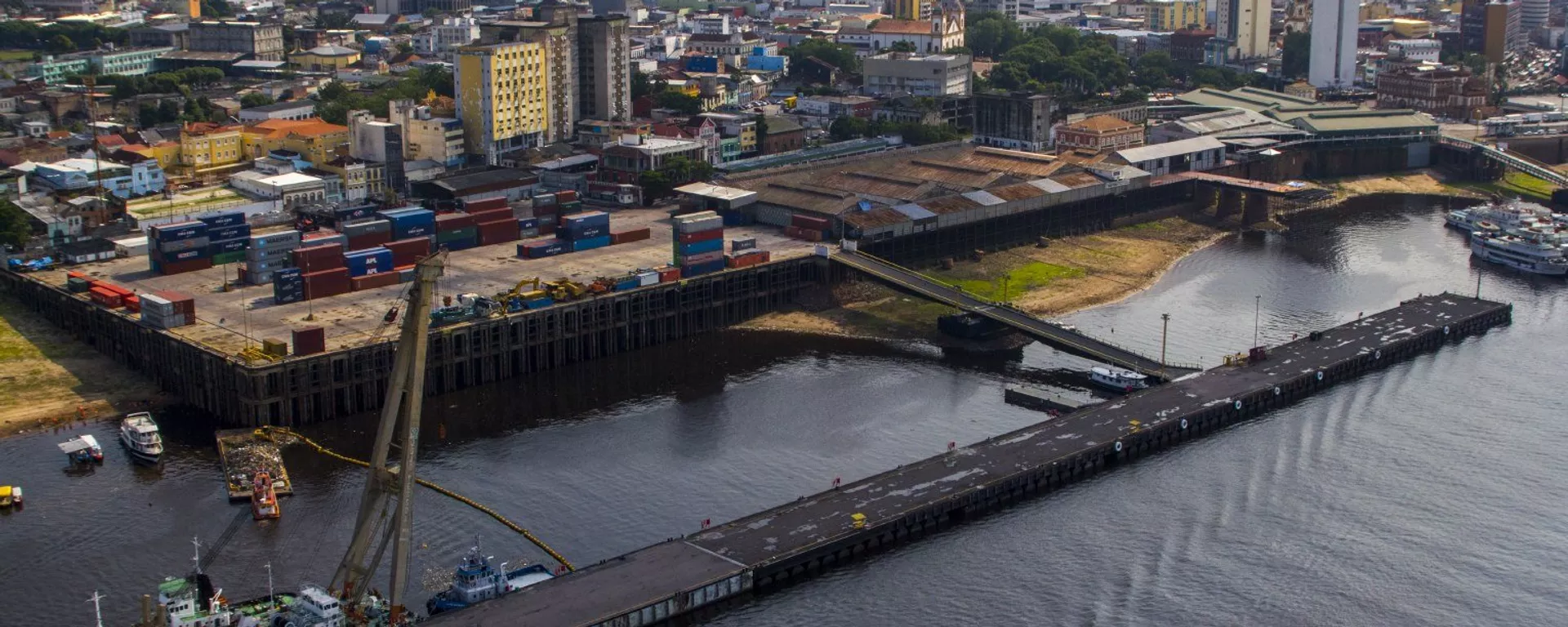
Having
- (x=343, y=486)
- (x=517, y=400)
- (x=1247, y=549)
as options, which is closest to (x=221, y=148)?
(x=517, y=400)

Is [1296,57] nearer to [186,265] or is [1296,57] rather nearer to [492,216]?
[492,216]

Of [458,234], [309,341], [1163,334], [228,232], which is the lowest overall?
[1163,334]

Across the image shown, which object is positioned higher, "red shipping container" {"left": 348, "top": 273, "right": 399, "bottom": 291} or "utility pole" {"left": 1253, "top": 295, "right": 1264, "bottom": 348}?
"red shipping container" {"left": 348, "top": 273, "right": 399, "bottom": 291}

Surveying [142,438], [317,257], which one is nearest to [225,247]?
[317,257]

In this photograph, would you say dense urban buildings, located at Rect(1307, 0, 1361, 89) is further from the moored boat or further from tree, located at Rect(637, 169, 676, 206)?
tree, located at Rect(637, 169, 676, 206)

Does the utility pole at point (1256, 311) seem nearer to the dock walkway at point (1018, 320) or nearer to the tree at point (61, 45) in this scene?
the dock walkway at point (1018, 320)

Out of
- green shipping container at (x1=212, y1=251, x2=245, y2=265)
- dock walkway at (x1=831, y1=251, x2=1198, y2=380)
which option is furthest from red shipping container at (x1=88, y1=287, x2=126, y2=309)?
dock walkway at (x1=831, y1=251, x2=1198, y2=380)
